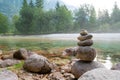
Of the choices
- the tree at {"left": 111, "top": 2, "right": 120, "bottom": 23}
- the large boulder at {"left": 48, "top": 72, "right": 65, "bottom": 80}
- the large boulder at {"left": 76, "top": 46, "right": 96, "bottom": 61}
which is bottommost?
the large boulder at {"left": 48, "top": 72, "right": 65, "bottom": 80}

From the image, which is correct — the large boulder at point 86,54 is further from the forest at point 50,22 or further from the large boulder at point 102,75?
the forest at point 50,22

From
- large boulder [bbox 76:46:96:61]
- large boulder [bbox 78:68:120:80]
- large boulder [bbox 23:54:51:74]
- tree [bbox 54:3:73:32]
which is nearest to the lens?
large boulder [bbox 78:68:120:80]

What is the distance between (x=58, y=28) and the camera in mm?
107312

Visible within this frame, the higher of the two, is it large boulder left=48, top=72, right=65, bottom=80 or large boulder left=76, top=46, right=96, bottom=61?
large boulder left=76, top=46, right=96, bottom=61

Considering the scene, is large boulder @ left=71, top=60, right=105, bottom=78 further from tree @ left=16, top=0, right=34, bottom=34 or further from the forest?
Answer: tree @ left=16, top=0, right=34, bottom=34

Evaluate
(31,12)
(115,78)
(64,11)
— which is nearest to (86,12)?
(64,11)

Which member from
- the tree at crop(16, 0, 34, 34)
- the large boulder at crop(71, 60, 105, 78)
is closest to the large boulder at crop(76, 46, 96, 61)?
the large boulder at crop(71, 60, 105, 78)

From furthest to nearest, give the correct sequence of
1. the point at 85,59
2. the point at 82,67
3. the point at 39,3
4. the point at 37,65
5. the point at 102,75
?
1. the point at 39,3
2. the point at 37,65
3. the point at 85,59
4. the point at 82,67
5. the point at 102,75

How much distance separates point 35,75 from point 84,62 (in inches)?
101

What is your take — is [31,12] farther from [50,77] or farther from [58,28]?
[50,77]

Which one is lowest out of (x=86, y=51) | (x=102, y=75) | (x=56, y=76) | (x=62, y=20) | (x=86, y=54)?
(x=56, y=76)

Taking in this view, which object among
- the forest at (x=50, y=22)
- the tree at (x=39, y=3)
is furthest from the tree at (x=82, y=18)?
the tree at (x=39, y=3)

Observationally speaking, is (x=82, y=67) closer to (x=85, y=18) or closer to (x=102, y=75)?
(x=102, y=75)

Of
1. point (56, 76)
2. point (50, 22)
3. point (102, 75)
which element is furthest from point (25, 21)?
point (102, 75)
